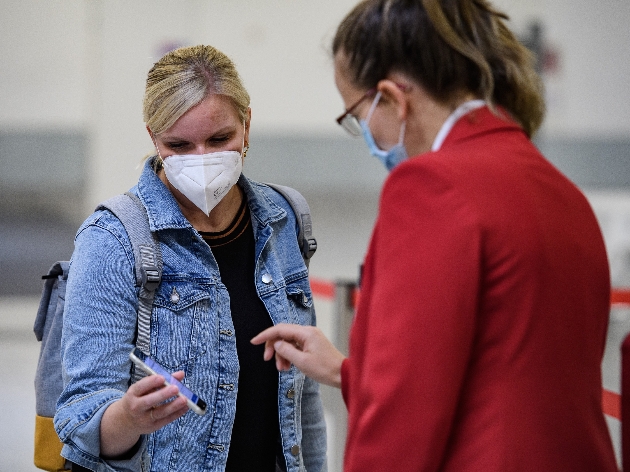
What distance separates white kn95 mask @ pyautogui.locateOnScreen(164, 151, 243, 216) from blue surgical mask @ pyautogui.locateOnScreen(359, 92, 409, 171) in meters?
0.52

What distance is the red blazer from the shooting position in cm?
100

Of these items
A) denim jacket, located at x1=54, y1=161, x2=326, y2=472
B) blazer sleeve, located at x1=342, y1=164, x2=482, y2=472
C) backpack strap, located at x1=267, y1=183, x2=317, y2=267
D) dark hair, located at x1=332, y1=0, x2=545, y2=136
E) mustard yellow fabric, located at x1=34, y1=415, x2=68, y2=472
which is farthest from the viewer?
backpack strap, located at x1=267, y1=183, x2=317, y2=267

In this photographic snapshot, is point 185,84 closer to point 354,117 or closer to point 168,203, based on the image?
point 168,203

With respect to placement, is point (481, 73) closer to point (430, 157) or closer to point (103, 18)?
point (430, 157)

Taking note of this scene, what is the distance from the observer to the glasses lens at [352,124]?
1229 mm

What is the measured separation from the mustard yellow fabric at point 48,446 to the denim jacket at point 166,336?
212 mm

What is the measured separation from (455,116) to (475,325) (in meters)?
0.30

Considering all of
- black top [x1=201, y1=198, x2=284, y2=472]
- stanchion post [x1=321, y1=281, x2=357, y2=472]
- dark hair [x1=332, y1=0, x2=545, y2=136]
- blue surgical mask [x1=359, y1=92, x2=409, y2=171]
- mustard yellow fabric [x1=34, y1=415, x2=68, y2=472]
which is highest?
dark hair [x1=332, y1=0, x2=545, y2=136]

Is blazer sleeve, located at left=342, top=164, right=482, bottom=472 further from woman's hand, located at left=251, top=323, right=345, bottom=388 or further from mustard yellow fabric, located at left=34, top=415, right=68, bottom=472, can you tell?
mustard yellow fabric, located at left=34, top=415, right=68, bottom=472

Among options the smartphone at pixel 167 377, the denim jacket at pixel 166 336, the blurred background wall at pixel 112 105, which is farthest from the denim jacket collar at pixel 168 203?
the blurred background wall at pixel 112 105

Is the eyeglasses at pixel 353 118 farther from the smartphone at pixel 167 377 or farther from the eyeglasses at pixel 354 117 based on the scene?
the smartphone at pixel 167 377

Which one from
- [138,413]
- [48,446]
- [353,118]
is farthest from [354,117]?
[48,446]

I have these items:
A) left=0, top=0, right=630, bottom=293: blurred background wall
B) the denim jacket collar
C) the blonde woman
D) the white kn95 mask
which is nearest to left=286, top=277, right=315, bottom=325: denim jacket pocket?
the blonde woman

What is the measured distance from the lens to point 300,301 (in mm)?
1779
